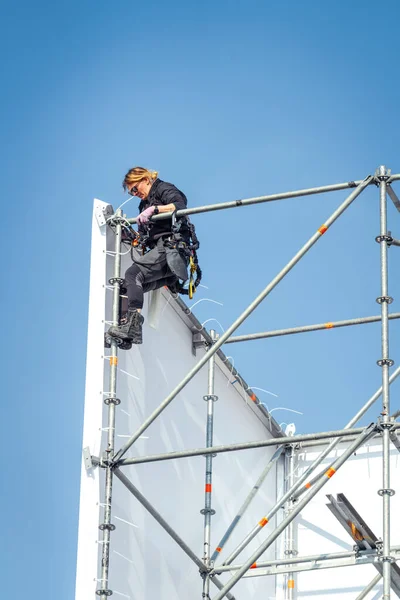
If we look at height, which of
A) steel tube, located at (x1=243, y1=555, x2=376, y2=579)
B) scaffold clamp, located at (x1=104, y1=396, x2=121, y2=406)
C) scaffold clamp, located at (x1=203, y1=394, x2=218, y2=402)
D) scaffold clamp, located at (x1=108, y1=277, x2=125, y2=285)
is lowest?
steel tube, located at (x1=243, y1=555, x2=376, y2=579)

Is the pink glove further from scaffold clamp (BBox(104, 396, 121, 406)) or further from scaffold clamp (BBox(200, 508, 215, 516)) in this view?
scaffold clamp (BBox(200, 508, 215, 516))

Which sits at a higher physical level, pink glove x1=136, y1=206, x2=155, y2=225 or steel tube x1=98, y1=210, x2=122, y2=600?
pink glove x1=136, y1=206, x2=155, y2=225

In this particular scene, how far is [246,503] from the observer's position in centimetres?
1320

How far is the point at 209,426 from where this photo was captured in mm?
12914

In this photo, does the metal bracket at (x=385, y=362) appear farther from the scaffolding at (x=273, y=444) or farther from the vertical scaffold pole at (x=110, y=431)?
the vertical scaffold pole at (x=110, y=431)

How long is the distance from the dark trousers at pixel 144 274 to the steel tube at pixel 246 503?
2.62 metres

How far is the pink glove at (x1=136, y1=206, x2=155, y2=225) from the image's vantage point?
A: 11523 millimetres

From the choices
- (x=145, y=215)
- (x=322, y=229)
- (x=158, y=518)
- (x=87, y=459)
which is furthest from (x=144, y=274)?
(x=158, y=518)

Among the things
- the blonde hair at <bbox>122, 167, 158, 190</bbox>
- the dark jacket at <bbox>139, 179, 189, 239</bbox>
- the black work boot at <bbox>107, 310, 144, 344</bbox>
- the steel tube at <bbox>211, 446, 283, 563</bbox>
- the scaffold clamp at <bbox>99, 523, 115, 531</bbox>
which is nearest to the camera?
the scaffold clamp at <bbox>99, 523, 115, 531</bbox>

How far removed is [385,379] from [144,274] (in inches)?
91.5

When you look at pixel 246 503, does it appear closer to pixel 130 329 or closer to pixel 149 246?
pixel 130 329

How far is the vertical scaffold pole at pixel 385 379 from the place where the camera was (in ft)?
32.9

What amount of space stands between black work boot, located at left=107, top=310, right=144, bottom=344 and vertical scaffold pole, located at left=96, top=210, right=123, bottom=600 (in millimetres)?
92

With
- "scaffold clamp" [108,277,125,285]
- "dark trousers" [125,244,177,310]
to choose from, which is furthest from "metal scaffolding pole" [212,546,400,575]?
"scaffold clamp" [108,277,125,285]
